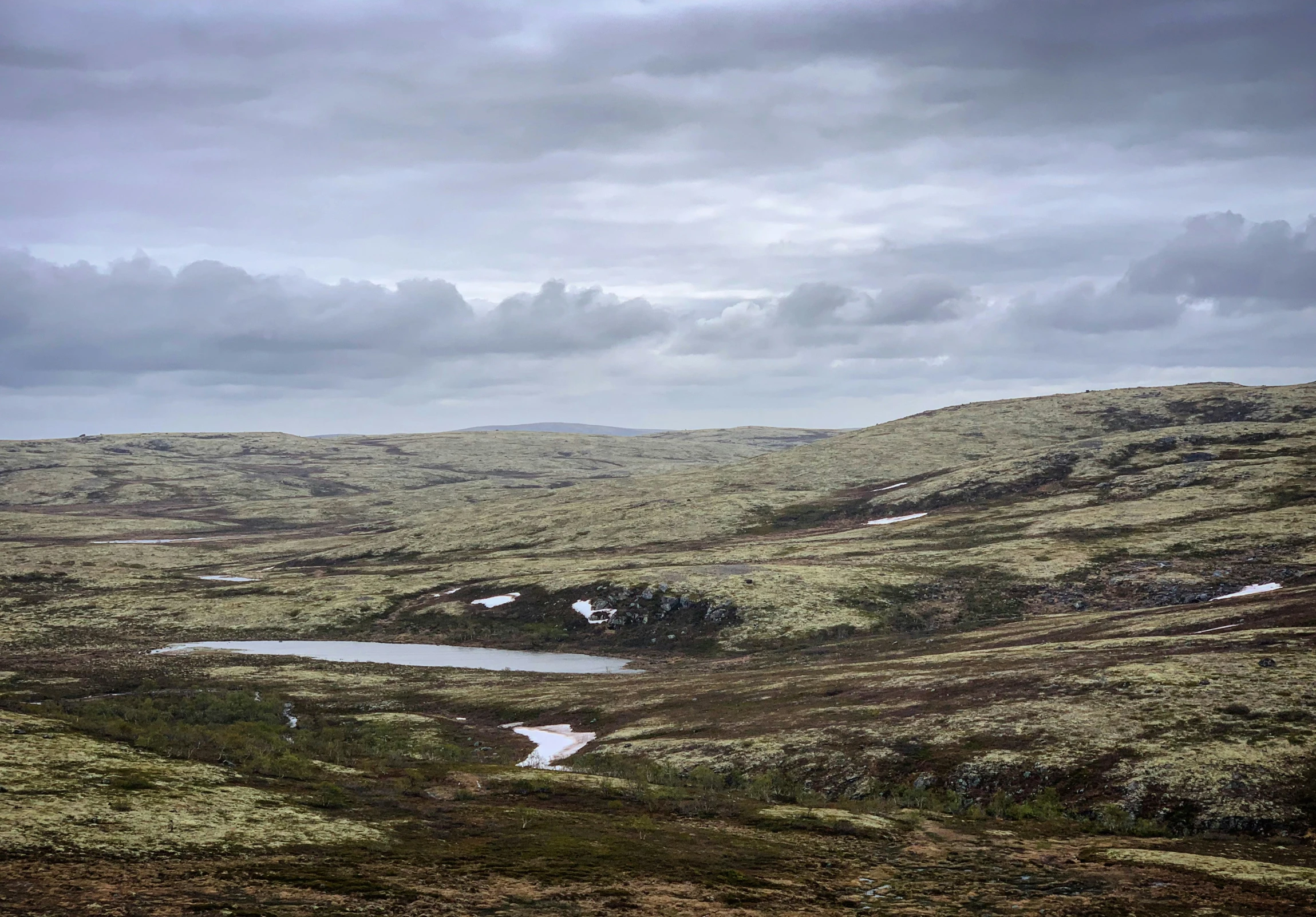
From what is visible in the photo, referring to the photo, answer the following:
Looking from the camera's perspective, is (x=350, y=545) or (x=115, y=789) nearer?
(x=115, y=789)

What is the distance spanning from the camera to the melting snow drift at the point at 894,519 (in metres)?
158

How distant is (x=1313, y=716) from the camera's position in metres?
45.3

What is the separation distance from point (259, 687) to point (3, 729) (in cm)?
4083

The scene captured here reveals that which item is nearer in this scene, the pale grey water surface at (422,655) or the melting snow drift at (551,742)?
the melting snow drift at (551,742)

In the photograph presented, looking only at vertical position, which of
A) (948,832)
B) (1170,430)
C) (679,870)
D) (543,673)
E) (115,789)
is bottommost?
(543,673)

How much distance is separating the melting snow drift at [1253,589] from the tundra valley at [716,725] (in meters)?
0.57

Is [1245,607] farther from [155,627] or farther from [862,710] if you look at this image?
[155,627]

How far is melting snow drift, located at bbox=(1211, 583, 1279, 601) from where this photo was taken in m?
88.5

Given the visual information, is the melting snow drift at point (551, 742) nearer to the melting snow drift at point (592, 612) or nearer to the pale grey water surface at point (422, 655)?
the pale grey water surface at point (422, 655)

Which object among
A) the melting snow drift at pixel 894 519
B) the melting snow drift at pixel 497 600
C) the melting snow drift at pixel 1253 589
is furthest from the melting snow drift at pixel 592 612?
the melting snow drift at pixel 1253 589

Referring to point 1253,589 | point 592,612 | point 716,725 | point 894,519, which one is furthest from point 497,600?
point 1253,589

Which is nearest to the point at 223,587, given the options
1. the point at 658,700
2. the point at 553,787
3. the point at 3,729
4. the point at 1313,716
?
the point at 658,700

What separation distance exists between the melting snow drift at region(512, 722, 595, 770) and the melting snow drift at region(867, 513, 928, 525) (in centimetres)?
10139

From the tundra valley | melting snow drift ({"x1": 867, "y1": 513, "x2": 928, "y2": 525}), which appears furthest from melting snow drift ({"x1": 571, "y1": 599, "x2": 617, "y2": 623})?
melting snow drift ({"x1": 867, "y1": 513, "x2": 928, "y2": 525})
